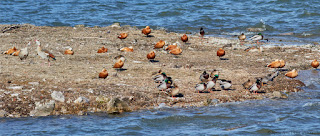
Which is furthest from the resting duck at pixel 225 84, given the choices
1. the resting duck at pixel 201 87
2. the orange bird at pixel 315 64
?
the orange bird at pixel 315 64

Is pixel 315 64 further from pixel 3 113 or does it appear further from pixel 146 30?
pixel 3 113

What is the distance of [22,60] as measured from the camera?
1363cm

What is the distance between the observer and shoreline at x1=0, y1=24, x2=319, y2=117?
9.98 metres

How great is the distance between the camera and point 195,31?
83.1 feet

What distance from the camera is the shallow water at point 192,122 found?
8898 millimetres

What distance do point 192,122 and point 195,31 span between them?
53.0ft

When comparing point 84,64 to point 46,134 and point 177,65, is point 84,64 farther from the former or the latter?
point 46,134

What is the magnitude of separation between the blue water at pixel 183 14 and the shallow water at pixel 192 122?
13.0 m

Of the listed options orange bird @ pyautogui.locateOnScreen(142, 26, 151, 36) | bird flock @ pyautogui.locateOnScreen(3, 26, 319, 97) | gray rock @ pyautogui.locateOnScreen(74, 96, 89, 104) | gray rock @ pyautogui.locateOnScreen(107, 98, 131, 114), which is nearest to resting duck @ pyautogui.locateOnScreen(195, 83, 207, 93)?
bird flock @ pyautogui.locateOnScreen(3, 26, 319, 97)

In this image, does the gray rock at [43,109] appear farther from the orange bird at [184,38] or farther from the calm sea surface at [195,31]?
the orange bird at [184,38]

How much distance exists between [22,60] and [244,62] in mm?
7859

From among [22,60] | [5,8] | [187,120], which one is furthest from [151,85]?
[5,8]

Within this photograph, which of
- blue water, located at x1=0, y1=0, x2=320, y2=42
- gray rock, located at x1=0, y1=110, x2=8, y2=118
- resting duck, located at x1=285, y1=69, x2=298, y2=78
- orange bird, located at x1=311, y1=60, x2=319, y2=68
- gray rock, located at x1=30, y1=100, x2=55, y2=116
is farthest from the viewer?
blue water, located at x1=0, y1=0, x2=320, y2=42

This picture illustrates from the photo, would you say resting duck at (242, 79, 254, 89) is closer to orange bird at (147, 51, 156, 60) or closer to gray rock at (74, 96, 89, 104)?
orange bird at (147, 51, 156, 60)
